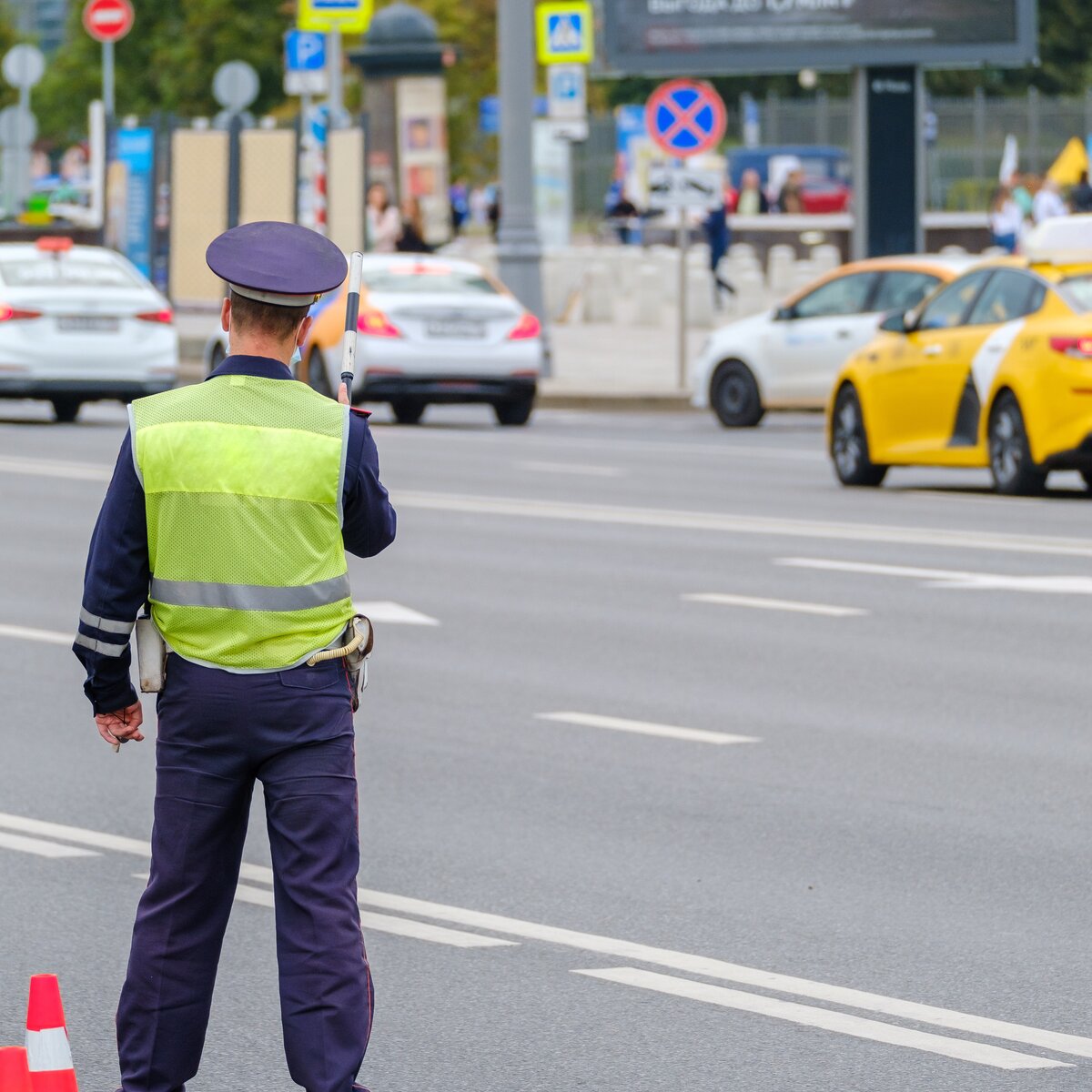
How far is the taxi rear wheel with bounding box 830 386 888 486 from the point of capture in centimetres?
1900

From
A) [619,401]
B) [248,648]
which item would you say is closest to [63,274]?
[619,401]

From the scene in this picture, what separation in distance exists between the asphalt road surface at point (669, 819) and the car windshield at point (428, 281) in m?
8.71

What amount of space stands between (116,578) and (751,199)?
50.2m

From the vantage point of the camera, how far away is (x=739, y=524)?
54.4 ft

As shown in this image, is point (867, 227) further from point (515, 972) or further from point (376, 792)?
point (515, 972)

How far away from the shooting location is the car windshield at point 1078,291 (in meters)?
17.3

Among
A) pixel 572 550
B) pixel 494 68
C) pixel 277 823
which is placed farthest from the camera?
pixel 494 68

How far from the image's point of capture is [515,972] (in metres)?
6.35

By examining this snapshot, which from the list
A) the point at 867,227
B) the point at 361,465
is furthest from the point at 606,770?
the point at 867,227

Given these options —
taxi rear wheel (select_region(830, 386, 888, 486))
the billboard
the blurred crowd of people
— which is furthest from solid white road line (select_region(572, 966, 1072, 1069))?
the blurred crowd of people

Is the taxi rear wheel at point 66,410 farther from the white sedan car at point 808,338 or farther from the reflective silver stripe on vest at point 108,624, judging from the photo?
the reflective silver stripe on vest at point 108,624

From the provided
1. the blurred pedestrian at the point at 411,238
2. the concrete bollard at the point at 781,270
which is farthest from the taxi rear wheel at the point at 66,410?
the concrete bollard at the point at 781,270

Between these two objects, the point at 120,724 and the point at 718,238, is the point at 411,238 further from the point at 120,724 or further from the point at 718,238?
the point at 120,724

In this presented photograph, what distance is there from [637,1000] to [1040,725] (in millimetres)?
3901
